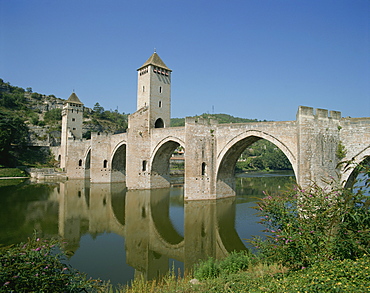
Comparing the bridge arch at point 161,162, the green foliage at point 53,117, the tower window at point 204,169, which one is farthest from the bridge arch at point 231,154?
the green foliage at point 53,117

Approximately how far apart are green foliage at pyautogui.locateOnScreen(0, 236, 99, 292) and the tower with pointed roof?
23598 millimetres

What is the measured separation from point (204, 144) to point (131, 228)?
31.5ft

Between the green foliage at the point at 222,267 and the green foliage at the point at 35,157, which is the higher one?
the green foliage at the point at 35,157

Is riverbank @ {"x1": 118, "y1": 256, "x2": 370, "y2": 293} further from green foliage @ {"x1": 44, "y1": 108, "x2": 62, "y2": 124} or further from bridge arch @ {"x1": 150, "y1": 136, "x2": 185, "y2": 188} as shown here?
green foliage @ {"x1": 44, "y1": 108, "x2": 62, "y2": 124}

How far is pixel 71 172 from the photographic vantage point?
40.5 m

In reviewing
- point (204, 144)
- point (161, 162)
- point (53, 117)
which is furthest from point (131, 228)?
point (53, 117)

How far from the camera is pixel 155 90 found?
28781mm

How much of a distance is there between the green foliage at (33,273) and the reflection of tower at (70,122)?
41.1m

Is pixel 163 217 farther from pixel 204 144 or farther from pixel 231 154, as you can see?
pixel 231 154

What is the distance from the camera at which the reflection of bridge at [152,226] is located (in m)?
11.4

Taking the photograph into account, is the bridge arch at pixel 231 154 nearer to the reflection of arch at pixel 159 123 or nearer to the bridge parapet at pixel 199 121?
the bridge parapet at pixel 199 121

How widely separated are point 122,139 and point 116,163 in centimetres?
433

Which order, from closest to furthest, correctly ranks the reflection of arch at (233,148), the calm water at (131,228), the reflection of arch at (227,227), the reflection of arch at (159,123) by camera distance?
the calm water at (131,228), the reflection of arch at (227,227), the reflection of arch at (233,148), the reflection of arch at (159,123)

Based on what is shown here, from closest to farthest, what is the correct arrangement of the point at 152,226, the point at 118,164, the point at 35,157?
the point at 152,226 < the point at 118,164 < the point at 35,157
